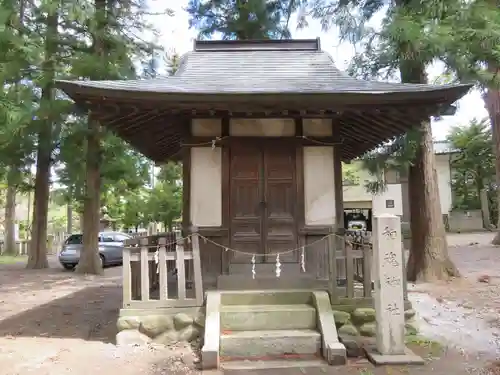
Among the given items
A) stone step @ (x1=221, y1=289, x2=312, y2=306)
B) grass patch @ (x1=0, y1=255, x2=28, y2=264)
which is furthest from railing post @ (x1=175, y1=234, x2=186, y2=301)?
grass patch @ (x1=0, y1=255, x2=28, y2=264)

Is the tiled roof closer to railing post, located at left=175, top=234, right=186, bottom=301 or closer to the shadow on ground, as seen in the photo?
railing post, located at left=175, top=234, right=186, bottom=301

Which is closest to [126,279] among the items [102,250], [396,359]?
[396,359]

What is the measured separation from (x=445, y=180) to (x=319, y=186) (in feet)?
86.7

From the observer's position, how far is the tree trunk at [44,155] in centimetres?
1337

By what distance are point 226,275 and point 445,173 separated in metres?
27.5

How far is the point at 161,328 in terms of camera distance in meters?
5.90

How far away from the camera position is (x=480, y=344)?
19.4 ft

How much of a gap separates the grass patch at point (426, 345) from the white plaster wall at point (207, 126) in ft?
13.4

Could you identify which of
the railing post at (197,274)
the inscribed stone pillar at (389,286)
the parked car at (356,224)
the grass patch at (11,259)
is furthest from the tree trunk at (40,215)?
the parked car at (356,224)

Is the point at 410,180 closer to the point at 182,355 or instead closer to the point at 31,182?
the point at 182,355

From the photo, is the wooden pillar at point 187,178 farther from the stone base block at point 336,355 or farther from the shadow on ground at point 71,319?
the stone base block at point 336,355

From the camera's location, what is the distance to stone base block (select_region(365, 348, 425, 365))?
5012 millimetres

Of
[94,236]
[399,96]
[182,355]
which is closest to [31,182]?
[94,236]

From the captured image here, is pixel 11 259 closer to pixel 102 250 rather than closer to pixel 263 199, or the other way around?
pixel 102 250
